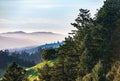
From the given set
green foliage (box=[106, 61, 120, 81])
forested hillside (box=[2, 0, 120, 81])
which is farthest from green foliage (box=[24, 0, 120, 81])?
→ green foliage (box=[106, 61, 120, 81])

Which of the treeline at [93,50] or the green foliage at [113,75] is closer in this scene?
the green foliage at [113,75]

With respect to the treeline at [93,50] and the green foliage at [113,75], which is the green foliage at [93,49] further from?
the green foliage at [113,75]

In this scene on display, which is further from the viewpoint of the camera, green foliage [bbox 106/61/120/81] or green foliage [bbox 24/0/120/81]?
green foliage [bbox 24/0/120/81]

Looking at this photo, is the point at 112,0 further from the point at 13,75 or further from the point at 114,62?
the point at 13,75

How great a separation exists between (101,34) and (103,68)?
1355 centimetres

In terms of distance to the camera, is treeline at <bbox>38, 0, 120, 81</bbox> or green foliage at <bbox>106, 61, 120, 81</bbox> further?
treeline at <bbox>38, 0, 120, 81</bbox>

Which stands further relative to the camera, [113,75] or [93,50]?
[93,50]

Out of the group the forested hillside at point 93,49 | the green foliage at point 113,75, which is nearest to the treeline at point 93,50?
the forested hillside at point 93,49

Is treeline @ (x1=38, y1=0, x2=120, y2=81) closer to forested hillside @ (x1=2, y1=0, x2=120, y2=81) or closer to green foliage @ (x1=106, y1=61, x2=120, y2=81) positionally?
forested hillside @ (x1=2, y1=0, x2=120, y2=81)

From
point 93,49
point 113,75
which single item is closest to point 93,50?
point 93,49

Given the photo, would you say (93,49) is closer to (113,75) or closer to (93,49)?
(93,49)

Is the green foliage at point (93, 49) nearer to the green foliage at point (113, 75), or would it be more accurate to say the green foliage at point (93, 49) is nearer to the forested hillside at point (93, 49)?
the forested hillside at point (93, 49)

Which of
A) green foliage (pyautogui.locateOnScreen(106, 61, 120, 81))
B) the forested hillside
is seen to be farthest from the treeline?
green foliage (pyautogui.locateOnScreen(106, 61, 120, 81))

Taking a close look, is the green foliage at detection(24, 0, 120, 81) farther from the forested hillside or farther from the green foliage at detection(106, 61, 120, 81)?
the green foliage at detection(106, 61, 120, 81)
